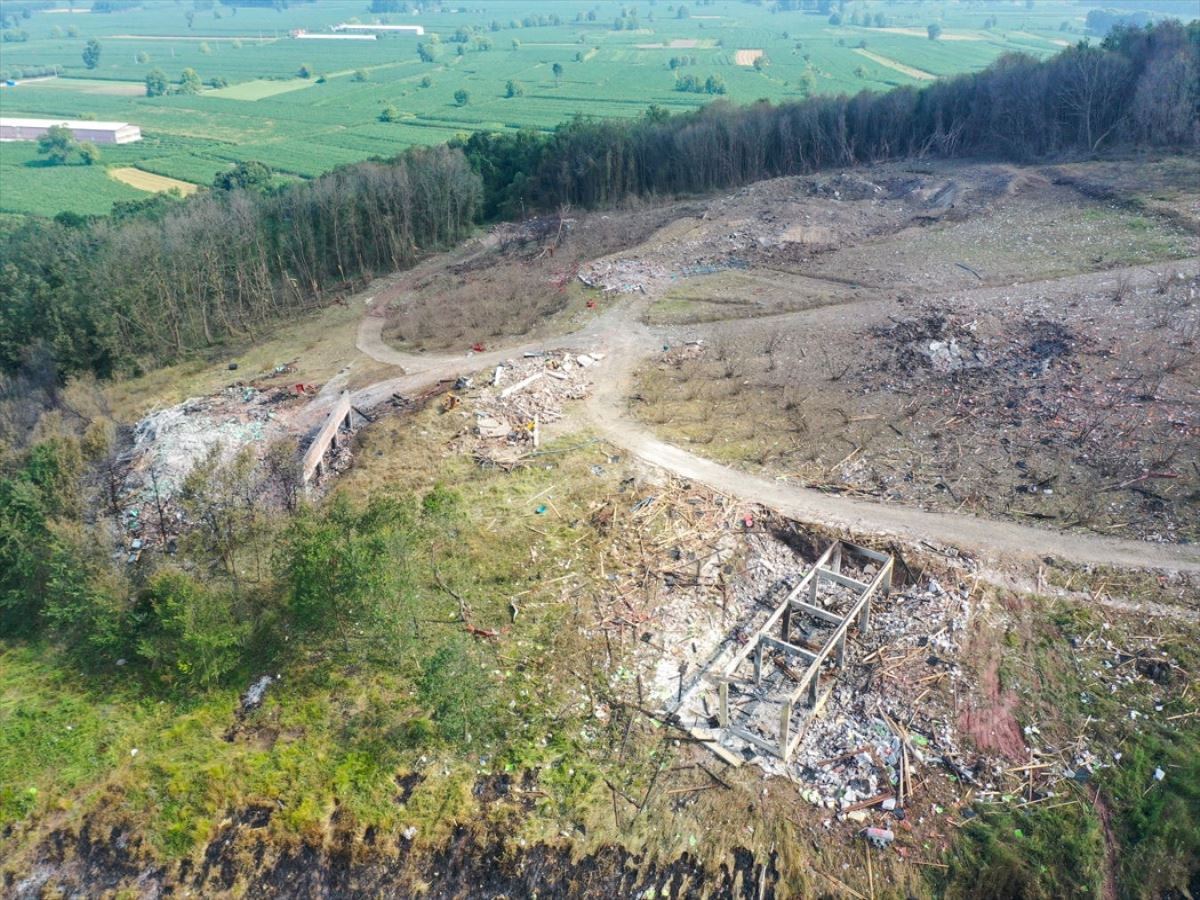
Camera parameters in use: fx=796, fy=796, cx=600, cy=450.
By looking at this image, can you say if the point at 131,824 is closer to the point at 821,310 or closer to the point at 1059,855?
the point at 1059,855

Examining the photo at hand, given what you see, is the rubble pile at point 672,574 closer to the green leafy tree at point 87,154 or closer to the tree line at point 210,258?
the tree line at point 210,258

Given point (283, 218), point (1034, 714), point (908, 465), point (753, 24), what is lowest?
point (1034, 714)

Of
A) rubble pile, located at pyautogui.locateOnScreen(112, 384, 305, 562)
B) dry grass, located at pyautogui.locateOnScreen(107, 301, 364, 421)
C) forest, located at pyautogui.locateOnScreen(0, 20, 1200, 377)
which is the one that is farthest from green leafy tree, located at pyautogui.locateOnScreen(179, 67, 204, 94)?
rubble pile, located at pyautogui.locateOnScreen(112, 384, 305, 562)

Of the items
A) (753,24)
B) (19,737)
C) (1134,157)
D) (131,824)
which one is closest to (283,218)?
(19,737)

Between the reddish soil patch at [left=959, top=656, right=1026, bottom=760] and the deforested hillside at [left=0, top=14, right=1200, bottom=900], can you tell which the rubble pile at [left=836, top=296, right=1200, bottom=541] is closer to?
the deforested hillside at [left=0, top=14, right=1200, bottom=900]

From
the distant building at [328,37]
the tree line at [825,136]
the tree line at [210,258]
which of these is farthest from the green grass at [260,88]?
the tree line at [210,258]

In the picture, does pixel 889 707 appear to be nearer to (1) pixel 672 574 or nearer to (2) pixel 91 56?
(1) pixel 672 574
